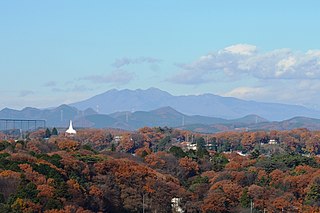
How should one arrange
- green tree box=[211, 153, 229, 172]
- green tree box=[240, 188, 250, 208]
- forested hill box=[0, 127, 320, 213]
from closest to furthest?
forested hill box=[0, 127, 320, 213] → green tree box=[240, 188, 250, 208] → green tree box=[211, 153, 229, 172]

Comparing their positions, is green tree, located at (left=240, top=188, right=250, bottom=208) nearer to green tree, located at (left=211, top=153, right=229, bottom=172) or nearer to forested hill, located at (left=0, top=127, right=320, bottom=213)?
forested hill, located at (left=0, top=127, right=320, bottom=213)

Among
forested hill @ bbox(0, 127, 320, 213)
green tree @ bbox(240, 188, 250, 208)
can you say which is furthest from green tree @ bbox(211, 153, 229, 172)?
green tree @ bbox(240, 188, 250, 208)

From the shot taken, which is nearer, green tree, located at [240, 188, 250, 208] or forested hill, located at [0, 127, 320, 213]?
forested hill, located at [0, 127, 320, 213]

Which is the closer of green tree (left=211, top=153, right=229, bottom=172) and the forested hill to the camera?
the forested hill

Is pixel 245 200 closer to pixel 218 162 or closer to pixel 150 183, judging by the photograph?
pixel 150 183

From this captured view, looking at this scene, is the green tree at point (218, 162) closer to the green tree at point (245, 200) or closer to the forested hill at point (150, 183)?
the forested hill at point (150, 183)

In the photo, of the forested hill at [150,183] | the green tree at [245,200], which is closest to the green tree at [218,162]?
the forested hill at [150,183]

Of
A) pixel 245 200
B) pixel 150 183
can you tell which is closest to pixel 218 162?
pixel 245 200

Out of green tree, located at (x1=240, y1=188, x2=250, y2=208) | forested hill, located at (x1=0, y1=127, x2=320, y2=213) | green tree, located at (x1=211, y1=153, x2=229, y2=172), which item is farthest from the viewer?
green tree, located at (x1=211, y1=153, x2=229, y2=172)

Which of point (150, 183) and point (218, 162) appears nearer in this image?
point (150, 183)

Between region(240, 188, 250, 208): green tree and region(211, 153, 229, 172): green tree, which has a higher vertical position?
region(211, 153, 229, 172): green tree

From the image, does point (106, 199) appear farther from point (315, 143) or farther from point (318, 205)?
point (315, 143)

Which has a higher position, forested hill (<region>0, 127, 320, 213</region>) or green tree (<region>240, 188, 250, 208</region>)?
forested hill (<region>0, 127, 320, 213</region>)

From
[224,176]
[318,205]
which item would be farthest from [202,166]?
[318,205]
